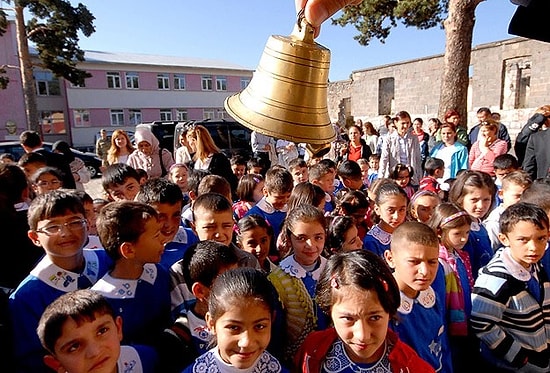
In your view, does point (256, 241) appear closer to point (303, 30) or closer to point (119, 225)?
point (119, 225)

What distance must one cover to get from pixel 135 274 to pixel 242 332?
0.68m

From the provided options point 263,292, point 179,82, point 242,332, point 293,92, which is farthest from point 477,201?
point 179,82

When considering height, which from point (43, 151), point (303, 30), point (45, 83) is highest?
point (45, 83)

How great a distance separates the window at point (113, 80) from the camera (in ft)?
88.3

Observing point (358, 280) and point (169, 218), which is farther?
point (169, 218)

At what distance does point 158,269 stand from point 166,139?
9.38m

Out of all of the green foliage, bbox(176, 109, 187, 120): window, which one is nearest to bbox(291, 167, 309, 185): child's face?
the green foliage

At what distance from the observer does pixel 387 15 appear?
12203 mm

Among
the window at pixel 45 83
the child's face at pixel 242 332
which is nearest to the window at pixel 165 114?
the window at pixel 45 83

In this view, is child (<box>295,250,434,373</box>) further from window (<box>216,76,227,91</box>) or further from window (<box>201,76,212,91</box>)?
window (<box>216,76,227,91</box>)

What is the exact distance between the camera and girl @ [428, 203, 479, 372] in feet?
6.87

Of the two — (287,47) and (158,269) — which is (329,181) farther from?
(287,47)

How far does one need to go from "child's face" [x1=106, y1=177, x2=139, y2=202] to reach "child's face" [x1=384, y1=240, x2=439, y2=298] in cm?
227

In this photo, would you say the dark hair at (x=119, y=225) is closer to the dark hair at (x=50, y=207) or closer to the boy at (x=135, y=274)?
the boy at (x=135, y=274)
